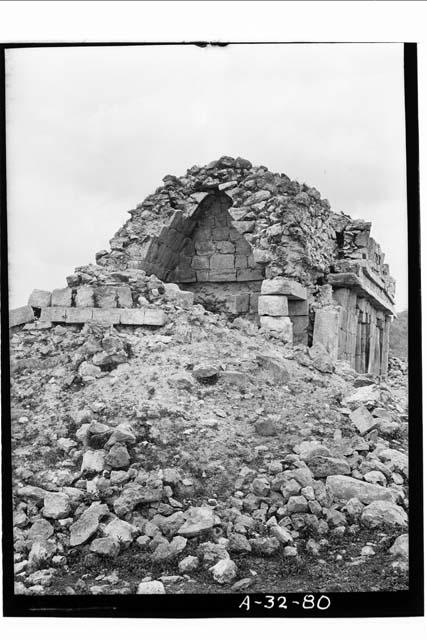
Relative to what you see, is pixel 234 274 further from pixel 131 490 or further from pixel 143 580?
pixel 143 580

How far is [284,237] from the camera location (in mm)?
7387

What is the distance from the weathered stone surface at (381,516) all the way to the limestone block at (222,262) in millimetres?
Answer: 3204

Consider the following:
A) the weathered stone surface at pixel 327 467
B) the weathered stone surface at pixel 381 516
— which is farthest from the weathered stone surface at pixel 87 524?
the weathered stone surface at pixel 381 516

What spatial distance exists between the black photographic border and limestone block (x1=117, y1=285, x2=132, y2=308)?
1.09 m

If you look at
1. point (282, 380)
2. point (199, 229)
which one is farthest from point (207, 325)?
point (199, 229)

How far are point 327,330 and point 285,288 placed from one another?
576 mm

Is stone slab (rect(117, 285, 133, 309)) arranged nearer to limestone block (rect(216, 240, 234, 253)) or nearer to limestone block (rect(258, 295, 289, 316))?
limestone block (rect(258, 295, 289, 316))

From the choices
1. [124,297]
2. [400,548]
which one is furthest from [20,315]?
[400,548]

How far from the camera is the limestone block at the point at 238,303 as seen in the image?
779cm

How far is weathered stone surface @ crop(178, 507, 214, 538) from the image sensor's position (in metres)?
5.62

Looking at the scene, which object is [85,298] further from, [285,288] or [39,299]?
[285,288]

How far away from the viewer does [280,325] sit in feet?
23.6

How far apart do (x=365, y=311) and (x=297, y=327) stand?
118cm

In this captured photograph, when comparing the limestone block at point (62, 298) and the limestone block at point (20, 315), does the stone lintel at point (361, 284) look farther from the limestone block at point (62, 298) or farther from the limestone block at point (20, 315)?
the limestone block at point (20, 315)
